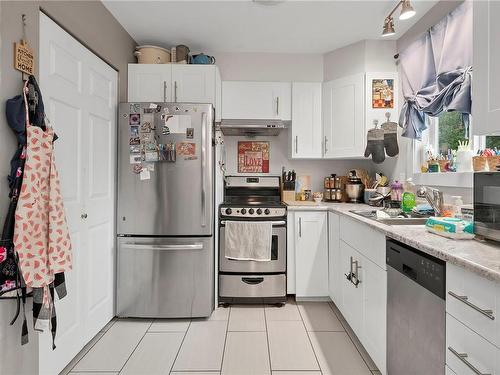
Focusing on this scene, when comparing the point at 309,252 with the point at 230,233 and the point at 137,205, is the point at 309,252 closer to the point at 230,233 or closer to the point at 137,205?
the point at 230,233

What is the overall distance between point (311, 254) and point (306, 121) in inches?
54.1

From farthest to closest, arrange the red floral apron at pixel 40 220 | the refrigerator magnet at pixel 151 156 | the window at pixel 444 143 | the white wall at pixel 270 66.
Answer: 1. the white wall at pixel 270 66
2. the refrigerator magnet at pixel 151 156
3. the window at pixel 444 143
4. the red floral apron at pixel 40 220

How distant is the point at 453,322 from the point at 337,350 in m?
1.15

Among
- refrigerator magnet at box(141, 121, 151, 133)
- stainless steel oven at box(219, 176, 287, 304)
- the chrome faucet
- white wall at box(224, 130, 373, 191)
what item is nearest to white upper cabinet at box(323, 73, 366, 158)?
white wall at box(224, 130, 373, 191)

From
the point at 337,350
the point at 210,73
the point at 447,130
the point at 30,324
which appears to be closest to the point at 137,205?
the point at 30,324

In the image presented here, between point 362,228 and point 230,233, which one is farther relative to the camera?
point 230,233

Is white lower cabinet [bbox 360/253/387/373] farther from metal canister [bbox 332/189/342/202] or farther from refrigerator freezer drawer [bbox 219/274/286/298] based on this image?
metal canister [bbox 332/189/342/202]

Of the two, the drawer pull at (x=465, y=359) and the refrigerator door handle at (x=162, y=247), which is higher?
the refrigerator door handle at (x=162, y=247)

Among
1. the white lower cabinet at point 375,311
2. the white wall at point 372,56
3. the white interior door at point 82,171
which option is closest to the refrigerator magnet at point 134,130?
the white interior door at point 82,171

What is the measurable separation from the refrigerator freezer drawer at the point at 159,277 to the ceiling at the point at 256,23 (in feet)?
6.06

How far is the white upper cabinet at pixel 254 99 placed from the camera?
3074 millimetres

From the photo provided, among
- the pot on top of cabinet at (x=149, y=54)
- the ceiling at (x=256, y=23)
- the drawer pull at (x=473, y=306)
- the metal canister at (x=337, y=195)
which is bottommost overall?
the drawer pull at (x=473, y=306)

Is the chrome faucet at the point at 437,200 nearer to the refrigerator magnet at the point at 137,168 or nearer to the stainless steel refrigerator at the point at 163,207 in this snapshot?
the stainless steel refrigerator at the point at 163,207

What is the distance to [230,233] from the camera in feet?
8.90
